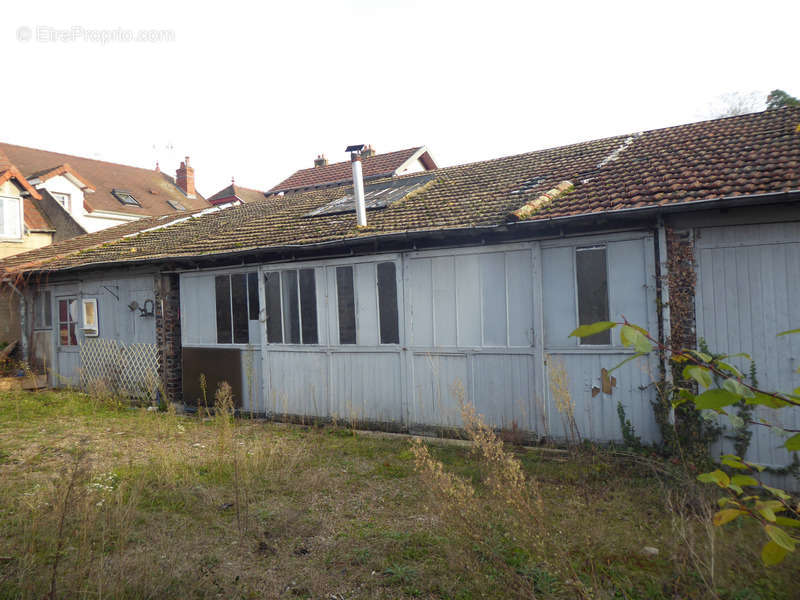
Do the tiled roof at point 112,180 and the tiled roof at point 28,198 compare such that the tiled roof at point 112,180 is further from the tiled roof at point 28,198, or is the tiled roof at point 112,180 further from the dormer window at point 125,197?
the tiled roof at point 28,198

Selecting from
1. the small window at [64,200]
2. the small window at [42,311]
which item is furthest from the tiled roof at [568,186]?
the small window at [64,200]

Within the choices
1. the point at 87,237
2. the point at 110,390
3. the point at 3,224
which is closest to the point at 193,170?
the point at 3,224

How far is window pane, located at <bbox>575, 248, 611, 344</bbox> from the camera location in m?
A: 6.73

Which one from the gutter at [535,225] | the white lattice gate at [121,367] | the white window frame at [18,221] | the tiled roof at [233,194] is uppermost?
the tiled roof at [233,194]

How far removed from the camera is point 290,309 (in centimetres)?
941

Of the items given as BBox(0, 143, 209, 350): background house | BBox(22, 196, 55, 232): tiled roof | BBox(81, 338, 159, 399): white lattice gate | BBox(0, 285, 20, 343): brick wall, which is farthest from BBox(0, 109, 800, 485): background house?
BBox(22, 196, 55, 232): tiled roof

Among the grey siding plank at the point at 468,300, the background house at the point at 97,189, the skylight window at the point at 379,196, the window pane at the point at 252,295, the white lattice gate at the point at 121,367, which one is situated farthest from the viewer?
the background house at the point at 97,189

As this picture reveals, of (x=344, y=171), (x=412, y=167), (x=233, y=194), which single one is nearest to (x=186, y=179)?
(x=233, y=194)

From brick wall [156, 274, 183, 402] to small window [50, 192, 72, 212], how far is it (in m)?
16.1

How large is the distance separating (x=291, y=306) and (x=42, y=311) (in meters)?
9.58

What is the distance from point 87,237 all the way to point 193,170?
18.5m

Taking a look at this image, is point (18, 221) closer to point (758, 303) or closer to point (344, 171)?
point (344, 171)

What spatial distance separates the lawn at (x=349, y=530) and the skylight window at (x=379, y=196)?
5.11 metres

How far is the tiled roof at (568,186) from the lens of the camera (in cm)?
640
